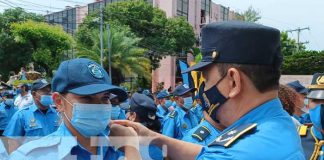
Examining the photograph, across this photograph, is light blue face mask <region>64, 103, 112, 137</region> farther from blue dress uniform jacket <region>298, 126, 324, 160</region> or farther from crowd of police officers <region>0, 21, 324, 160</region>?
blue dress uniform jacket <region>298, 126, 324, 160</region>

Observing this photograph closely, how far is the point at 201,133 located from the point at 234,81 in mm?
2197

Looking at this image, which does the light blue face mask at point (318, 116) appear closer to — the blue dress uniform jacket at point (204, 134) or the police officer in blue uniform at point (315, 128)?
the police officer in blue uniform at point (315, 128)

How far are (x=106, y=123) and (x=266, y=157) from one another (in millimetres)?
1378

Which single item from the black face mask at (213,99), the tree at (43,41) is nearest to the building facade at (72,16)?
the tree at (43,41)

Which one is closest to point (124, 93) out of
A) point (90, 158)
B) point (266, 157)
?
point (90, 158)

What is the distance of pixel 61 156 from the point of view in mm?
2379

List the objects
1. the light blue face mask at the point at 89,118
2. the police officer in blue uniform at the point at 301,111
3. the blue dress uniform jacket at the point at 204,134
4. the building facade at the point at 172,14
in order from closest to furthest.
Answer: the light blue face mask at the point at 89,118 → the blue dress uniform jacket at the point at 204,134 → the police officer in blue uniform at the point at 301,111 → the building facade at the point at 172,14

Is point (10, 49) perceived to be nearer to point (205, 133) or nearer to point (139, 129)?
point (205, 133)

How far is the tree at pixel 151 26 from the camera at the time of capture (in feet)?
137

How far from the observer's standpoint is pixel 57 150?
241cm

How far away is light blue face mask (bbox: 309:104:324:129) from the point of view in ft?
12.5

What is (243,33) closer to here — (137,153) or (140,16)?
(137,153)

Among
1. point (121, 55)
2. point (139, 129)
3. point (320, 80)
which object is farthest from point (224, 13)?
point (139, 129)

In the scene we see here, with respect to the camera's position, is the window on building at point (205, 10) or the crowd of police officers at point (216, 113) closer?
the crowd of police officers at point (216, 113)
